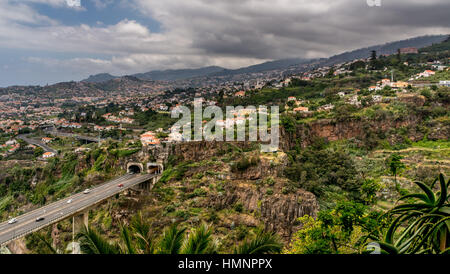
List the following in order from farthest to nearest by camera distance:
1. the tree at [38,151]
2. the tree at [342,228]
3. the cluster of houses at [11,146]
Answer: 1. the cluster of houses at [11,146]
2. the tree at [38,151]
3. the tree at [342,228]


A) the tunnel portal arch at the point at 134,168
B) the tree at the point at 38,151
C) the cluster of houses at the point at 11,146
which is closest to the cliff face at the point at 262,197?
the tunnel portal arch at the point at 134,168

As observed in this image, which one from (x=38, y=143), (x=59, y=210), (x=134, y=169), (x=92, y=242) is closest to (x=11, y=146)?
(x=38, y=143)

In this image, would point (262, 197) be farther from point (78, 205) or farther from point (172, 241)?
point (172, 241)

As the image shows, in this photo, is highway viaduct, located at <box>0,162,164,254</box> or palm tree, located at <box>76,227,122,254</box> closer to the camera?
palm tree, located at <box>76,227,122,254</box>

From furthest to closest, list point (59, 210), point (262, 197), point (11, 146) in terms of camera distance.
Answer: point (11, 146) → point (262, 197) → point (59, 210)

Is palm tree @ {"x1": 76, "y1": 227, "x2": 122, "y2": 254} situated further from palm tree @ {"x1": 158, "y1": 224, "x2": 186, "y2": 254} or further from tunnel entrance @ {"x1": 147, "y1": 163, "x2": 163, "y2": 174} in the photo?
tunnel entrance @ {"x1": 147, "y1": 163, "x2": 163, "y2": 174}

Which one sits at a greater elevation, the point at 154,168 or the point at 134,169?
the point at 154,168

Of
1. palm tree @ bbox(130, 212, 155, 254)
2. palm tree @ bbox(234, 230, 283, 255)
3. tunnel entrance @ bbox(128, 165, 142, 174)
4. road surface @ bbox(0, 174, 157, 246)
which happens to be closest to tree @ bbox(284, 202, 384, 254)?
palm tree @ bbox(234, 230, 283, 255)

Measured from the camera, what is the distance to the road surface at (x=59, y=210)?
1373 centimetres

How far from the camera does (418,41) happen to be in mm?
129625

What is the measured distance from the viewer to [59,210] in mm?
16406

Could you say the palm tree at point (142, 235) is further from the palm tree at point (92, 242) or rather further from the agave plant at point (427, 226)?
the agave plant at point (427, 226)

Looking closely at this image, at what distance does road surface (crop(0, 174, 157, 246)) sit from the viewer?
1373 cm
